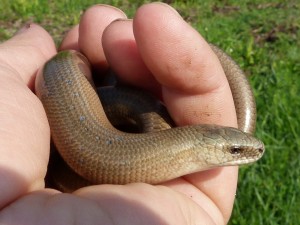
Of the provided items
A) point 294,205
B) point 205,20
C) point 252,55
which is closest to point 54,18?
point 205,20

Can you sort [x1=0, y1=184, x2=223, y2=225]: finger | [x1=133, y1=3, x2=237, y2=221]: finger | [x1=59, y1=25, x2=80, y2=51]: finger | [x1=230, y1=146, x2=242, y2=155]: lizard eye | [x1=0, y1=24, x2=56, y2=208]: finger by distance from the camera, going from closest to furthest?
[x1=0, y1=184, x2=223, y2=225]: finger < [x1=0, y1=24, x2=56, y2=208]: finger < [x1=133, y1=3, x2=237, y2=221]: finger < [x1=230, y1=146, x2=242, y2=155]: lizard eye < [x1=59, y1=25, x2=80, y2=51]: finger

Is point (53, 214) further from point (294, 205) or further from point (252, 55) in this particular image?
point (252, 55)

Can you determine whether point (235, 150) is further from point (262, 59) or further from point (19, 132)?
point (262, 59)

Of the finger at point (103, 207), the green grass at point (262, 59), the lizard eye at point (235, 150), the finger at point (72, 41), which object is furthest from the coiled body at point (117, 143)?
the green grass at point (262, 59)

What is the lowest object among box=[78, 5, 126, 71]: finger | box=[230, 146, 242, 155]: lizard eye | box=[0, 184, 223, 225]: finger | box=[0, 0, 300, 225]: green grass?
box=[0, 0, 300, 225]: green grass

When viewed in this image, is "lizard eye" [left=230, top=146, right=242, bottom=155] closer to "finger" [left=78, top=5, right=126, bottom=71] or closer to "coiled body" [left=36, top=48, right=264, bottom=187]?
"coiled body" [left=36, top=48, right=264, bottom=187]

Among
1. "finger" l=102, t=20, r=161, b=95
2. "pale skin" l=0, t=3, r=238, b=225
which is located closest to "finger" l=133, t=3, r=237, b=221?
"pale skin" l=0, t=3, r=238, b=225

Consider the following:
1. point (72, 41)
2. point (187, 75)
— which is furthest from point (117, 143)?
point (72, 41)
